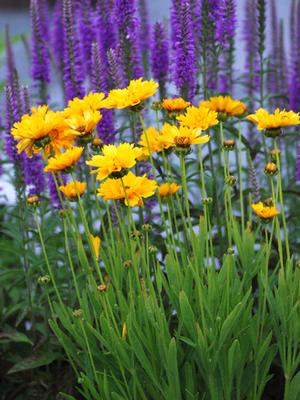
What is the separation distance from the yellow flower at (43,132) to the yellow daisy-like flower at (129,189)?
0.18 m

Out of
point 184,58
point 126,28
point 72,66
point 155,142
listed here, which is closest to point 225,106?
point 155,142

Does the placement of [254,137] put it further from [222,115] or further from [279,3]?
[279,3]

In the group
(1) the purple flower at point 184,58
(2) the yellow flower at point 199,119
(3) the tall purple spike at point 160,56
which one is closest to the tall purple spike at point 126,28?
(1) the purple flower at point 184,58

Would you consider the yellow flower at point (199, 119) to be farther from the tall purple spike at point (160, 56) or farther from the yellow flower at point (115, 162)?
the tall purple spike at point (160, 56)

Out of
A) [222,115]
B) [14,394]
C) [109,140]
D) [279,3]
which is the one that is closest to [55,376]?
[14,394]

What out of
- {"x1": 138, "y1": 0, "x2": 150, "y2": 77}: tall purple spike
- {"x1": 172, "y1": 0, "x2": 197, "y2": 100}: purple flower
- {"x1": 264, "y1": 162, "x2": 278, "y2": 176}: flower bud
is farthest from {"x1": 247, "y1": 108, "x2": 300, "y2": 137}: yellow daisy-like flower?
{"x1": 138, "y1": 0, "x2": 150, "y2": 77}: tall purple spike

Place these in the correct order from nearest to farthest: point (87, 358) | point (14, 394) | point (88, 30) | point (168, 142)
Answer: point (168, 142), point (87, 358), point (14, 394), point (88, 30)

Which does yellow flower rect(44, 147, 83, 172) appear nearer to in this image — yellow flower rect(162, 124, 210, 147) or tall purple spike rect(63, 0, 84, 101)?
yellow flower rect(162, 124, 210, 147)

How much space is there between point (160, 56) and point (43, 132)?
5.18 feet

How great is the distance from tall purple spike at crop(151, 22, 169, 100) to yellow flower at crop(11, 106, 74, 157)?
135 centimetres

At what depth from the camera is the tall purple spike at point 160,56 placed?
132 inches

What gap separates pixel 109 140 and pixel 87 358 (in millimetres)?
1077

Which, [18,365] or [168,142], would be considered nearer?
[168,142]

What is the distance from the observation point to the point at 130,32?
2914 mm
